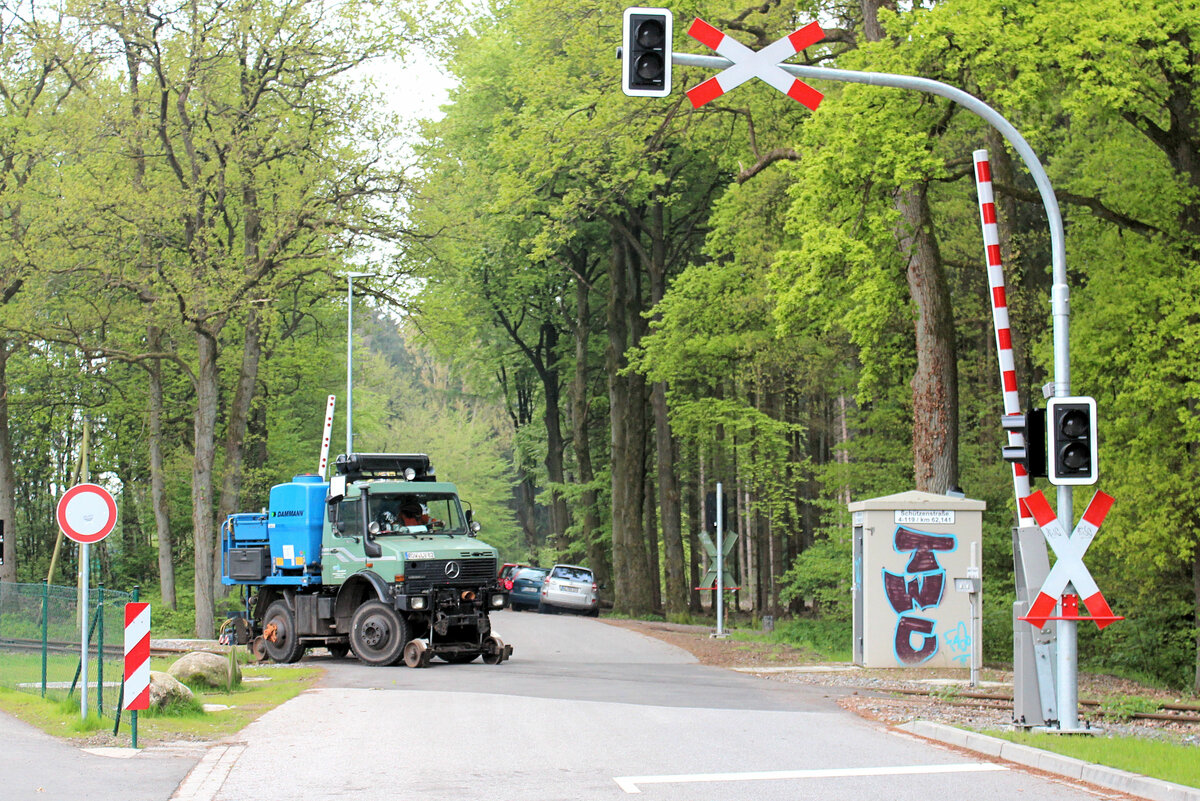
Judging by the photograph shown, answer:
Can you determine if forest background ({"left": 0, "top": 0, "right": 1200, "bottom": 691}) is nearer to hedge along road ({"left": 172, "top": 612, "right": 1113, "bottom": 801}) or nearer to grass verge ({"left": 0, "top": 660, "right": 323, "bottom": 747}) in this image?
hedge along road ({"left": 172, "top": 612, "right": 1113, "bottom": 801})

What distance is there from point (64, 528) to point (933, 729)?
335 inches

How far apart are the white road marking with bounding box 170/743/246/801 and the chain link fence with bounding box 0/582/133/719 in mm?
1699

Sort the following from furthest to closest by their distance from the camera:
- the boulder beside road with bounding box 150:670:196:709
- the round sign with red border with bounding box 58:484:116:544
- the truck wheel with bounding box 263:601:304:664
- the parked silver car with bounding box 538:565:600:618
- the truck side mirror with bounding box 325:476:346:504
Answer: the parked silver car with bounding box 538:565:600:618 < the truck wheel with bounding box 263:601:304:664 < the truck side mirror with bounding box 325:476:346:504 < the boulder beside road with bounding box 150:670:196:709 < the round sign with red border with bounding box 58:484:116:544

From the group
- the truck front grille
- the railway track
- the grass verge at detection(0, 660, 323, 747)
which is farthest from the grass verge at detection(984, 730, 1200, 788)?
the truck front grille

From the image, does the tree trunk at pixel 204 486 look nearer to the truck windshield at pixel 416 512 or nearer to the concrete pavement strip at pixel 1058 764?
the truck windshield at pixel 416 512

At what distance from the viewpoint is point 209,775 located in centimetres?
1023

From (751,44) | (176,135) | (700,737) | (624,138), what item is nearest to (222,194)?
(176,135)

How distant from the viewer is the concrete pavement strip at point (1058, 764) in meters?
8.95

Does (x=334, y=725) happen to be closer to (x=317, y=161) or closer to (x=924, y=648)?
(x=924, y=648)

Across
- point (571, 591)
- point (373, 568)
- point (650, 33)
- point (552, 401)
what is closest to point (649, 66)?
point (650, 33)

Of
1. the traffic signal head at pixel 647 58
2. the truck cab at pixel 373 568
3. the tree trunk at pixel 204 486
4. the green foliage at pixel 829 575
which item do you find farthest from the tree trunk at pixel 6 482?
the traffic signal head at pixel 647 58

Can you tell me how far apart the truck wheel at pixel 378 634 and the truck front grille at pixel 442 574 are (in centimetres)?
64

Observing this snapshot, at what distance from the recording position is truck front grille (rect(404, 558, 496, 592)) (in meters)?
21.5

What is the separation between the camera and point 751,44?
25422mm
